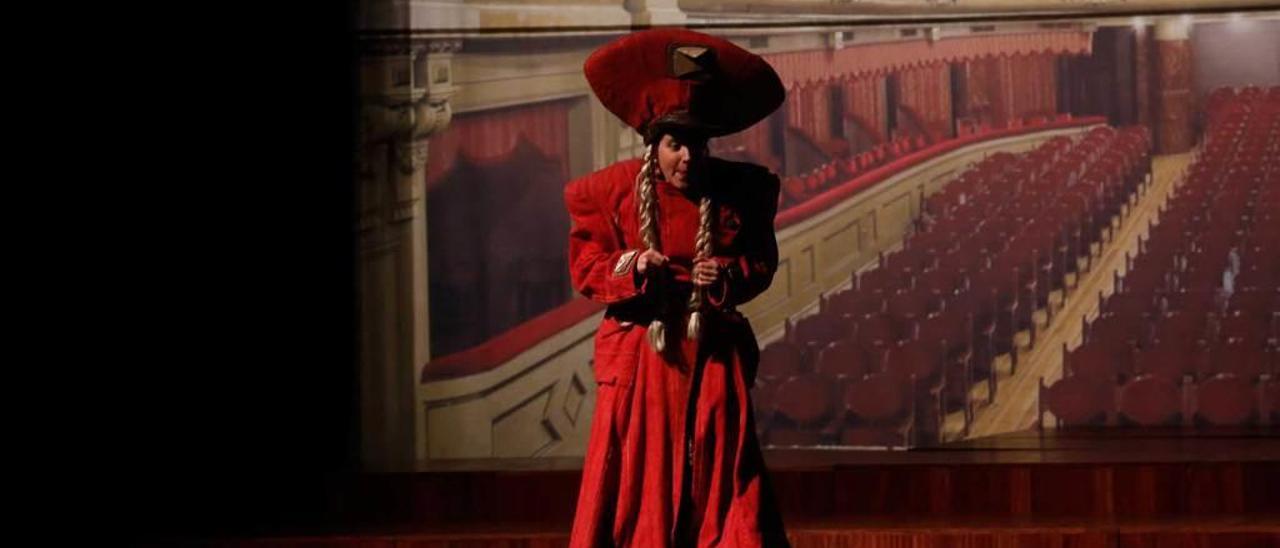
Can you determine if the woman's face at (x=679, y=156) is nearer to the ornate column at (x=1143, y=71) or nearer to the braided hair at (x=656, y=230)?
the braided hair at (x=656, y=230)

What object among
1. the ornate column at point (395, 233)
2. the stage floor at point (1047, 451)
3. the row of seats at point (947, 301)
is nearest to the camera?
the stage floor at point (1047, 451)

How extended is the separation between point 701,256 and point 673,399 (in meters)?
0.26

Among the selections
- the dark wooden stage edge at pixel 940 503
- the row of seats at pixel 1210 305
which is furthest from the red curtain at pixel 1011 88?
the dark wooden stage edge at pixel 940 503

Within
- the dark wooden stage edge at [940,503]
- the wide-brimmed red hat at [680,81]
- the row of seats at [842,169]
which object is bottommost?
the dark wooden stage edge at [940,503]

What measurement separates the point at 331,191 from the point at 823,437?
1891 mm

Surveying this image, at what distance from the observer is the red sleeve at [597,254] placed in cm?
335

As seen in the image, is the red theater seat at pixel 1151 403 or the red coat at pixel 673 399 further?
the red theater seat at pixel 1151 403

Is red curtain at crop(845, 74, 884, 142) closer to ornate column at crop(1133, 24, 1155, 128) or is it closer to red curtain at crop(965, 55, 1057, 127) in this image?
red curtain at crop(965, 55, 1057, 127)

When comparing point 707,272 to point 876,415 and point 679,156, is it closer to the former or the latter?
point 679,156

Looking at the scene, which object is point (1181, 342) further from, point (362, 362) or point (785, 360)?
point (362, 362)

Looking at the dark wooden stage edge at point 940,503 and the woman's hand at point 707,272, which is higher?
the woman's hand at point 707,272

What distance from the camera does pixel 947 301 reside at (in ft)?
22.6

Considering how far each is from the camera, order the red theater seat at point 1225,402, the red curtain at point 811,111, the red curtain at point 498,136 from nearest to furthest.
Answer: the red theater seat at point 1225,402 < the red curtain at point 498,136 < the red curtain at point 811,111

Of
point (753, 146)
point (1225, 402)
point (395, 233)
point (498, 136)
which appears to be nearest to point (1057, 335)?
point (1225, 402)
